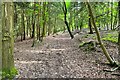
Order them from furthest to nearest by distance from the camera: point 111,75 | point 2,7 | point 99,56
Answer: point 99,56 < point 111,75 < point 2,7

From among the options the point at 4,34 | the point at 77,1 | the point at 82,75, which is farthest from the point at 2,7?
the point at 77,1

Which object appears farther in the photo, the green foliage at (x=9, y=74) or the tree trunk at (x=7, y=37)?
the green foliage at (x=9, y=74)

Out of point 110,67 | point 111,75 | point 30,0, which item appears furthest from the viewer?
point 30,0

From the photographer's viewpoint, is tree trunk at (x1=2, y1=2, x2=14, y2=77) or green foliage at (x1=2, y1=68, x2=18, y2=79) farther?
green foliage at (x1=2, y1=68, x2=18, y2=79)

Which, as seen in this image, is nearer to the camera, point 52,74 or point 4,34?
point 4,34

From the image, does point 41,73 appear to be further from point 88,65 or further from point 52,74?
point 88,65

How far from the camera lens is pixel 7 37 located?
678cm

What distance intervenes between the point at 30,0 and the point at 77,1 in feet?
21.9

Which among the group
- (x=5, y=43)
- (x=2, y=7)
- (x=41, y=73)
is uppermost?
(x=2, y=7)

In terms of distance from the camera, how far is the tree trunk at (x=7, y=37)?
263 inches

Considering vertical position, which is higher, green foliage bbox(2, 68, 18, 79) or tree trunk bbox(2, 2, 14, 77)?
tree trunk bbox(2, 2, 14, 77)

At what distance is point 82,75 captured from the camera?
756 centimetres

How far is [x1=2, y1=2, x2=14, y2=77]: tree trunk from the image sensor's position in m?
6.68

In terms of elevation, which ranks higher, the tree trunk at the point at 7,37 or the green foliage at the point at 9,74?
the tree trunk at the point at 7,37
